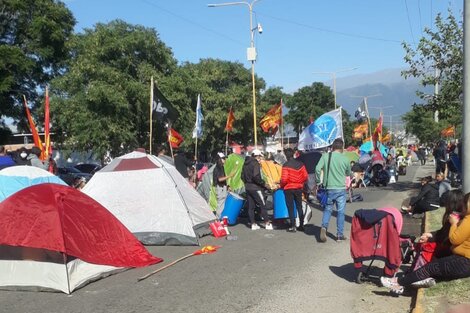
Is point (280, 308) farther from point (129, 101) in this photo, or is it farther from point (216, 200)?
point (129, 101)

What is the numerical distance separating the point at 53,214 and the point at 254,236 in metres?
4.74

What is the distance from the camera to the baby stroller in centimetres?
654

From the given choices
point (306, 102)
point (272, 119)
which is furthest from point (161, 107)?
point (306, 102)

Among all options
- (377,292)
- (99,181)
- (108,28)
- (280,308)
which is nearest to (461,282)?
(377,292)

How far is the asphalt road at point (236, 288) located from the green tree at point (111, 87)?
21.3 m

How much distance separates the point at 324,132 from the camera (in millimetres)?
19109

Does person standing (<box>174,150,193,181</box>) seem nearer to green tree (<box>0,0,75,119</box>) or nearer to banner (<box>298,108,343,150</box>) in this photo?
banner (<box>298,108,343,150</box>)

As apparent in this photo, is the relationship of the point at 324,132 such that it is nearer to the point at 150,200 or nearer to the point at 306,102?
the point at 150,200

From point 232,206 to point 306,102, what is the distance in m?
63.9

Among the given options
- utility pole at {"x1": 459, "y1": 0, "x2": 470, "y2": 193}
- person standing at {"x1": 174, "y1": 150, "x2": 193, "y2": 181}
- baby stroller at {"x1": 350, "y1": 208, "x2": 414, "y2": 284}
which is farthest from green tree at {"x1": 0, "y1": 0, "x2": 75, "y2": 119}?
baby stroller at {"x1": 350, "y1": 208, "x2": 414, "y2": 284}

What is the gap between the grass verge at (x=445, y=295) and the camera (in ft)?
18.2

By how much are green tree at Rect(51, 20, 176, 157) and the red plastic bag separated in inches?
761

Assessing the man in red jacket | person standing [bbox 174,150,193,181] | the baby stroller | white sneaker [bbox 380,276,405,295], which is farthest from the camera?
person standing [bbox 174,150,193,181]

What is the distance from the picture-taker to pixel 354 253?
6.82m
